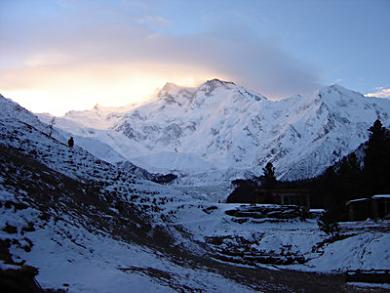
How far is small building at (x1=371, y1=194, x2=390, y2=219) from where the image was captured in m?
45.5

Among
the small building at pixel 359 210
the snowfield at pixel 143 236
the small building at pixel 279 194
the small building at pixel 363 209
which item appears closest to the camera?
the snowfield at pixel 143 236

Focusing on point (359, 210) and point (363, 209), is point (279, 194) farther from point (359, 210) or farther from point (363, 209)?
point (363, 209)

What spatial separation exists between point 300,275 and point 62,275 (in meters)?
19.8

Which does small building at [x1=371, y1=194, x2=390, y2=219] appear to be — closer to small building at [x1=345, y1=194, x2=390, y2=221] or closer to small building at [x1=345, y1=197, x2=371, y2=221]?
small building at [x1=345, y1=194, x2=390, y2=221]

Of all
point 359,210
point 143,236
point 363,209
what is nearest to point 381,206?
point 363,209

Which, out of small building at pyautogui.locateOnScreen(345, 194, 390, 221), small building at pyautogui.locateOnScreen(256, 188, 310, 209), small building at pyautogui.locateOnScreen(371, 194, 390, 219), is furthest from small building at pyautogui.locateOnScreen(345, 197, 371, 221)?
small building at pyautogui.locateOnScreen(256, 188, 310, 209)

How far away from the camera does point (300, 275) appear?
3294 centimetres

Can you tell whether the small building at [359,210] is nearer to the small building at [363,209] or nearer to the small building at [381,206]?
the small building at [363,209]

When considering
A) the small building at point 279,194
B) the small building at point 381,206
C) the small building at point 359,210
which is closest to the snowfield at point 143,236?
the small building at point 381,206

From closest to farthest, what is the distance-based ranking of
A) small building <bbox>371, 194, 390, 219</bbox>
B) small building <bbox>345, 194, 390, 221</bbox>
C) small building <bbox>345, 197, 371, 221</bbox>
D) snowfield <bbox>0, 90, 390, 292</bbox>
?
snowfield <bbox>0, 90, 390, 292</bbox> → small building <bbox>371, 194, 390, 219</bbox> → small building <bbox>345, 194, 390, 221</bbox> → small building <bbox>345, 197, 371, 221</bbox>

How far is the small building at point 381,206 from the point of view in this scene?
149 feet

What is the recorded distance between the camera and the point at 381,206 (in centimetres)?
5244

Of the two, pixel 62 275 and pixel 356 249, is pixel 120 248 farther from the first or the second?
pixel 356 249

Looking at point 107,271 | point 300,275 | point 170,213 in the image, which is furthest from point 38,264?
point 170,213
